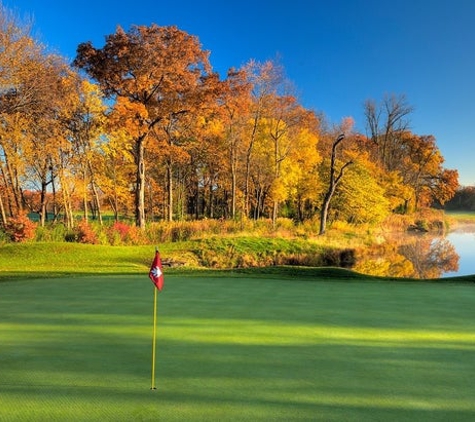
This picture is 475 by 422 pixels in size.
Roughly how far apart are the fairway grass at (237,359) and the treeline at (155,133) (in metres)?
16.3

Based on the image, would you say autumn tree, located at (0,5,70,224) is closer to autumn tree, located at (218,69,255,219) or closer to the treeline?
the treeline

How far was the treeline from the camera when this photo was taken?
69.4 feet

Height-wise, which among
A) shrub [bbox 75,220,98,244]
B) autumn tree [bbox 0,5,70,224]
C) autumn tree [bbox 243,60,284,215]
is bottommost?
shrub [bbox 75,220,98,244]

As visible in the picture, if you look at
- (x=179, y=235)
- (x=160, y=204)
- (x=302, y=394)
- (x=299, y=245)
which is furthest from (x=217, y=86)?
(x=160, y=204)

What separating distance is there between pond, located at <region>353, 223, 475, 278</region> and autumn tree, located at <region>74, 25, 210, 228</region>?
1239 centimetres

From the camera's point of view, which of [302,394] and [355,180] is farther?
[355,180]

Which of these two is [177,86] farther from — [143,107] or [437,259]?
[437,259]

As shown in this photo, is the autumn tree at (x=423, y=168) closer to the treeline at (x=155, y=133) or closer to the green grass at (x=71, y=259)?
the treeline at (x=155, y=133)

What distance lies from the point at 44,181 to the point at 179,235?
10507mm

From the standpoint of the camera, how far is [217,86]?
23141 mm

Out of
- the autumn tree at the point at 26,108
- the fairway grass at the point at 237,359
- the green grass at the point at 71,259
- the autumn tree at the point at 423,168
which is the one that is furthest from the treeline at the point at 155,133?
the fairway grass at the point at 237,359

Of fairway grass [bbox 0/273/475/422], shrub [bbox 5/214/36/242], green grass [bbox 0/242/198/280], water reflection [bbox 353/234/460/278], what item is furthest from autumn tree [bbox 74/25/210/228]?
fairway grass [bbox 0/273/475/422]

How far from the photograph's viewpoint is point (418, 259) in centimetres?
2367

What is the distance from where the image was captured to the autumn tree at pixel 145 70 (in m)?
21.1
